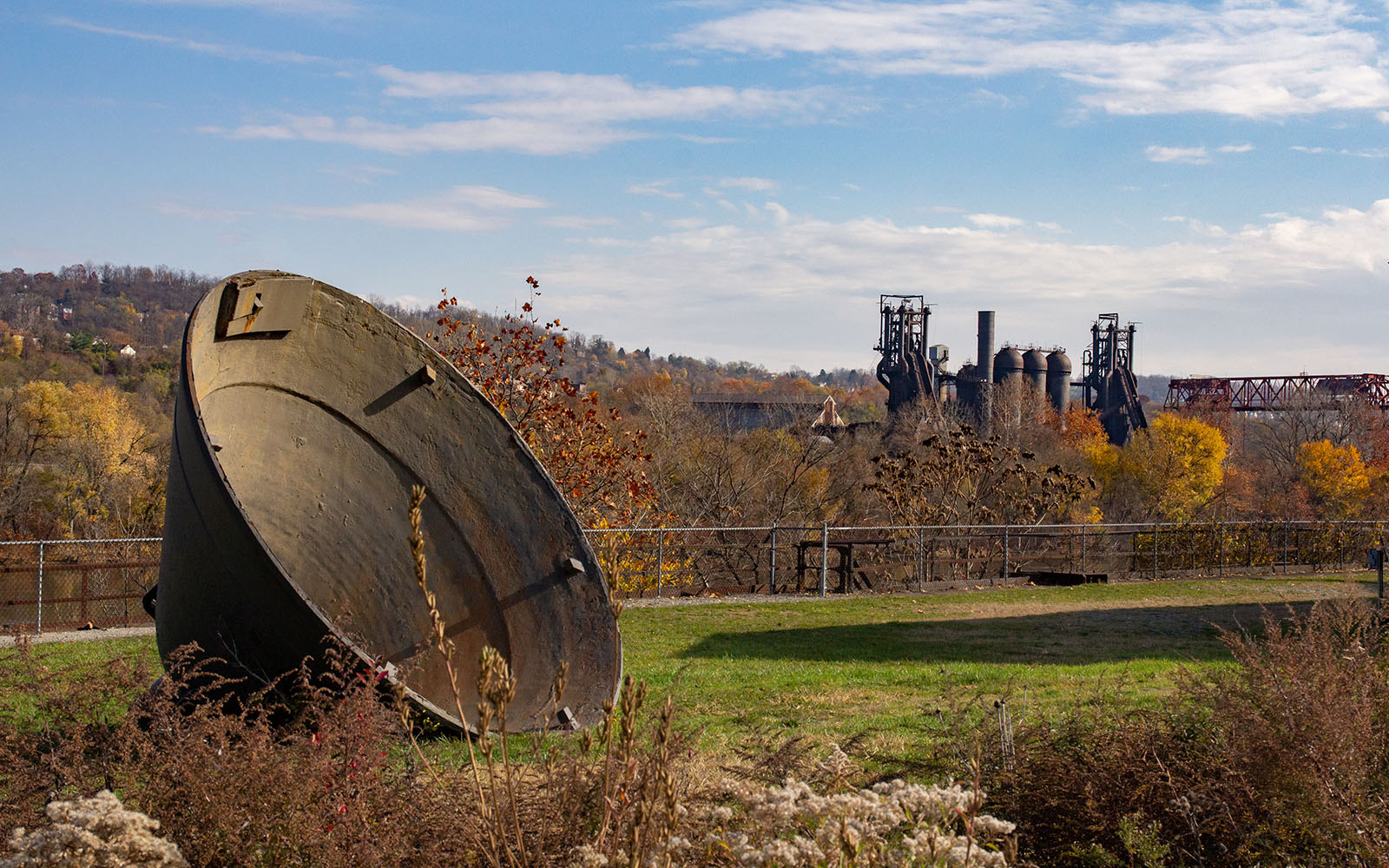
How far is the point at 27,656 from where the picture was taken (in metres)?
4.93

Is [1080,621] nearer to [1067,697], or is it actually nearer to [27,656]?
[1067,697]

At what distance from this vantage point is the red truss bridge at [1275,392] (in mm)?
79188

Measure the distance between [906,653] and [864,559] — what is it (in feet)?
31.2

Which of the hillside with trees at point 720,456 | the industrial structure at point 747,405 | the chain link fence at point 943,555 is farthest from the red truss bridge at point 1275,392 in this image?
the chain link fence at point 943,555

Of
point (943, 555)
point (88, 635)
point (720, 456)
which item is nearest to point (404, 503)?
point (88, 635)

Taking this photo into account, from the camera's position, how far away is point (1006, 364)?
8569 cm

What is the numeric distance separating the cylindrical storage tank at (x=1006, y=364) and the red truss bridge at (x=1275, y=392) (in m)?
14.2

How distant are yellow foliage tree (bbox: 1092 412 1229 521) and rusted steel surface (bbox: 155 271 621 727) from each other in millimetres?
61642

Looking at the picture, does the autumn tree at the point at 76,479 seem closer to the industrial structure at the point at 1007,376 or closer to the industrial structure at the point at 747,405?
the industrial structure at the point at 747,405

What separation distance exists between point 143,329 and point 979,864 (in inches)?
5046

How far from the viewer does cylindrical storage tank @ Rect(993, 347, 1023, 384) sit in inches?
3361

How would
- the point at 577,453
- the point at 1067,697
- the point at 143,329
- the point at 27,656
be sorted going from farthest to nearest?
the point at 143,329 → the point at 577,453 → the point at 1067,697 → the point at 27,656

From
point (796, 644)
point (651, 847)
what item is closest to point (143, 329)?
point (796, 644)

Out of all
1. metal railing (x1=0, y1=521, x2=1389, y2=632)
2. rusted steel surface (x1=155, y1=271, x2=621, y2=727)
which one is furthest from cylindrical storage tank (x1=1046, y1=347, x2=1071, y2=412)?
rusted steel surface (x1=155, y1=271, x2=621, y2=727)
